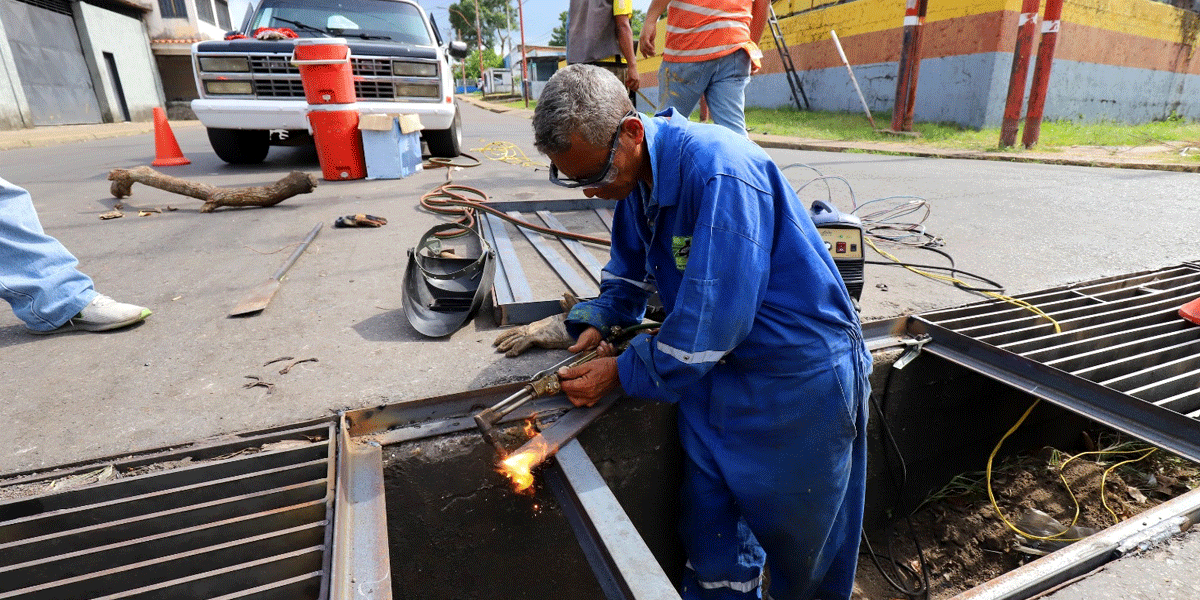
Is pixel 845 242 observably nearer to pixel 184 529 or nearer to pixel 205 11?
pixel 184 529

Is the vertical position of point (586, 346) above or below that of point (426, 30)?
below

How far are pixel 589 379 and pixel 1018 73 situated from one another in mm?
10731

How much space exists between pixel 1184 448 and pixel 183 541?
287cm

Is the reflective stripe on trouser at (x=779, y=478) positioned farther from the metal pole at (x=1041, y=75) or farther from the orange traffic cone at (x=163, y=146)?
the metal pole at (x=1041, y=75)

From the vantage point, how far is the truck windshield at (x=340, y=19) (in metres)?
6.72

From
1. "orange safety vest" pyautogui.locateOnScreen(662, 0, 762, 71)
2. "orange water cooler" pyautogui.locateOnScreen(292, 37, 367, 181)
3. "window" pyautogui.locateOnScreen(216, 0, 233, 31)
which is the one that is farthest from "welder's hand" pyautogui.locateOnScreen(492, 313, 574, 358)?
"window" pyautogui.locateOnScreen(216, 0, 233, 31)

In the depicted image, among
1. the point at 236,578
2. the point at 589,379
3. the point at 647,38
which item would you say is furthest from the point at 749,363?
the point at 647,38

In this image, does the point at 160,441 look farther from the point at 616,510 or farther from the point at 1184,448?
the point at 1184,448

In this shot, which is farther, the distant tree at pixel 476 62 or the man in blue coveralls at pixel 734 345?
the distant tree at pixel 476 62

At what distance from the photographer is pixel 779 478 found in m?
1.74

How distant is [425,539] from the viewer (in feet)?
6.37

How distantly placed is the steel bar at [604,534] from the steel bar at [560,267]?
1131mm

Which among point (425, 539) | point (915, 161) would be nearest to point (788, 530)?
point (425, 539)

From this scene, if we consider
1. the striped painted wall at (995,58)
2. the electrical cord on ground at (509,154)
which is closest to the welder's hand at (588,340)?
the electrical cord on ground at (509,154)
